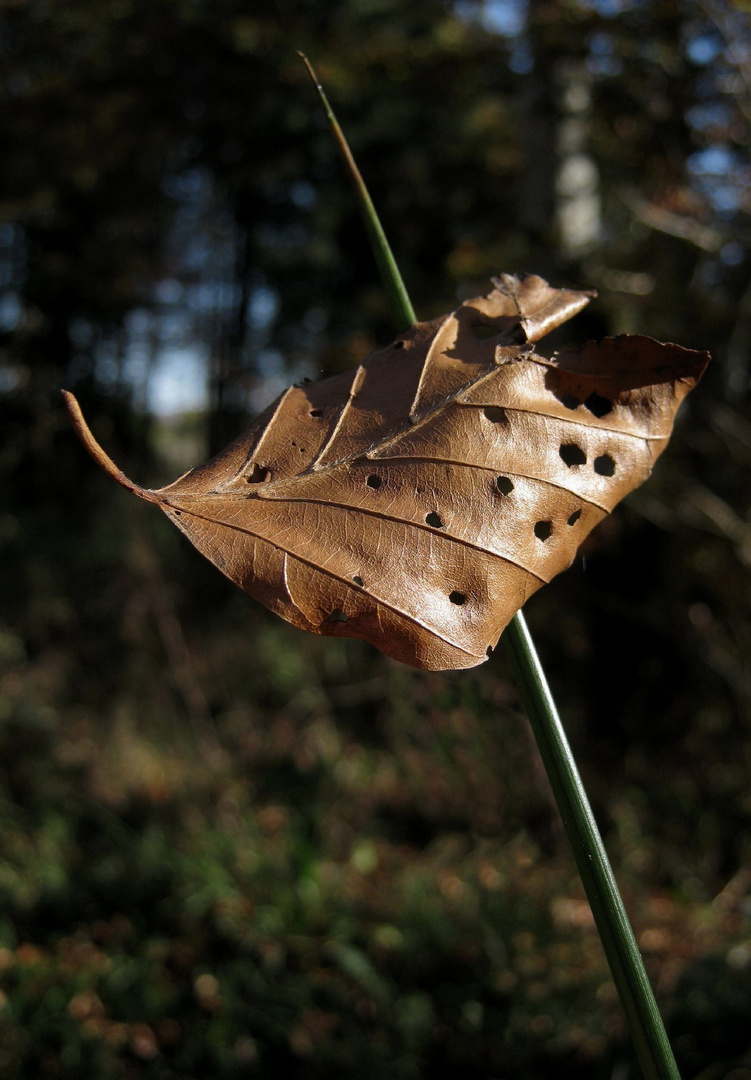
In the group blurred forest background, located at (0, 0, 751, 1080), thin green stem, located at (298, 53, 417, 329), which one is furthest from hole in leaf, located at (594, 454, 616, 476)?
blurred forest background, located at (0, 0, 751, 1080)

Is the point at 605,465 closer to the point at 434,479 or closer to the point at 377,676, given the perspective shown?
the point at 434,479

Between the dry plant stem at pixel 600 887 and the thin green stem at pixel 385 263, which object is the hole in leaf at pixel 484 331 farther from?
the dry plant stem at pixel 600 887

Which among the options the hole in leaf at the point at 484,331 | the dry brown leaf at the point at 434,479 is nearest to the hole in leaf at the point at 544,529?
the dry brown leaf at the point at 434,479

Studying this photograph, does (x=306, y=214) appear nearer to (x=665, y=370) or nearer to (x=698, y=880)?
(x=698, y=880)

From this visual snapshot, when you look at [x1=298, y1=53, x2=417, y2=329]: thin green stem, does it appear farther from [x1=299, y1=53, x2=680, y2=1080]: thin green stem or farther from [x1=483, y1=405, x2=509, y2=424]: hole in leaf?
[x1=299, y1=53, x2=680, y2=1080]: thin green stem

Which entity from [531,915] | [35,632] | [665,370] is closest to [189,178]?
[35,632]

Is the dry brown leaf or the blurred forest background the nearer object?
the dry brown leaf
